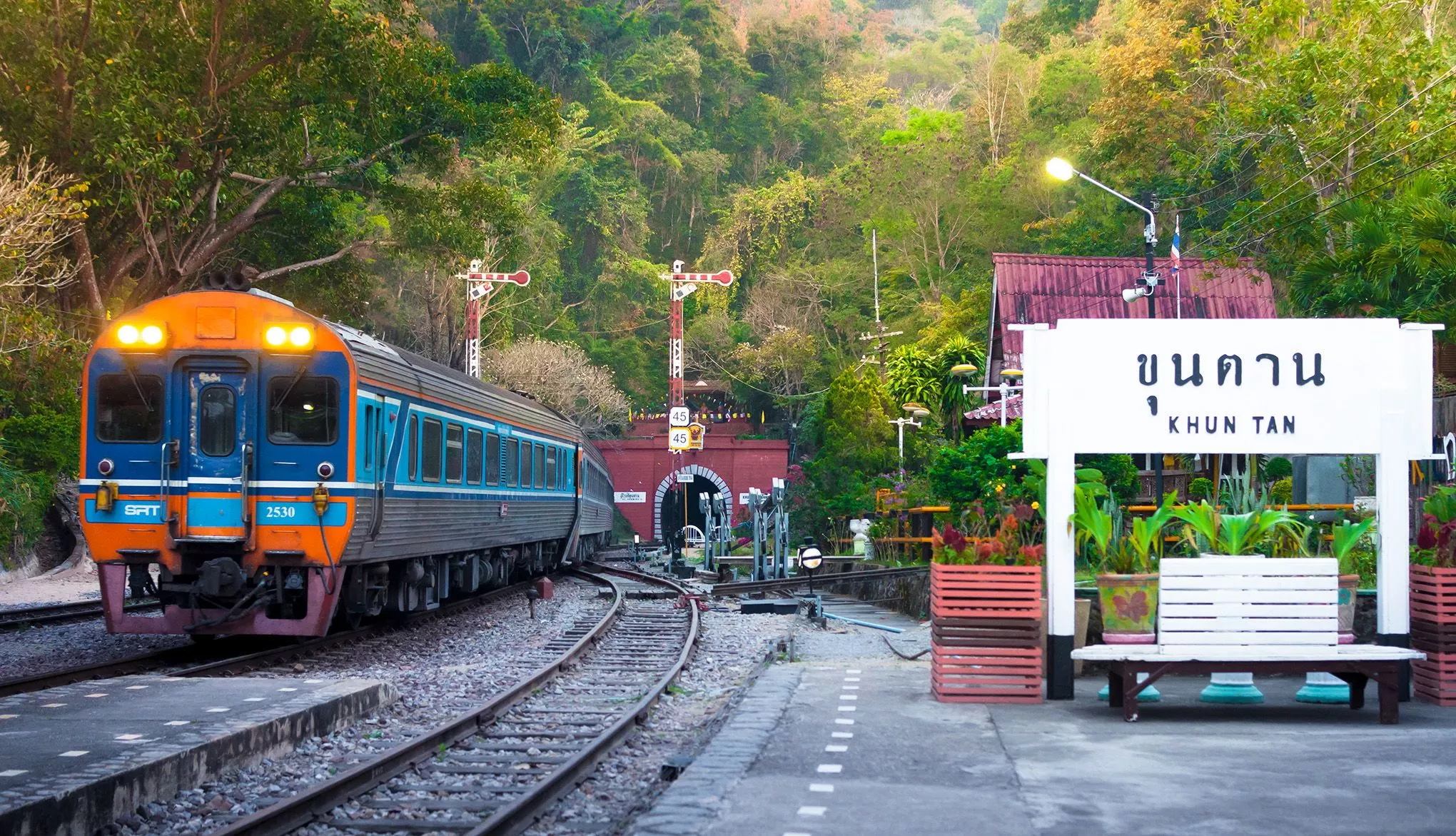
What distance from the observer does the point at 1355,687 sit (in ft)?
27.7

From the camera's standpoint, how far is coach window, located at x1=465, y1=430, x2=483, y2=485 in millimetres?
16047

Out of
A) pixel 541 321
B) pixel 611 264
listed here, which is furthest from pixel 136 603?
pixel 611 264

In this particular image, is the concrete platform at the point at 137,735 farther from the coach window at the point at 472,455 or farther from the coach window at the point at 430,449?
the coach window at the point at 472,455

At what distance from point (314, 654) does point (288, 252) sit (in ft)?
50.4

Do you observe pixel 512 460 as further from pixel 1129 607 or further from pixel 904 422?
pixel 904 422

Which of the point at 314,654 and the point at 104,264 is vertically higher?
the point at 104,264

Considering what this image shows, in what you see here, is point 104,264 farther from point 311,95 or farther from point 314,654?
point 314,654

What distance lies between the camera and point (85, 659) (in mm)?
12344

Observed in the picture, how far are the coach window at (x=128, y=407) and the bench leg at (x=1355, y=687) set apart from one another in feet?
30.1

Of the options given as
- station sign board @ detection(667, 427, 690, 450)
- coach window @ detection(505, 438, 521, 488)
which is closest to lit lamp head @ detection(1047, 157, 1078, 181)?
coach window @ detection(505, 438, 521, 488)

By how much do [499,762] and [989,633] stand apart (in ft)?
10.1

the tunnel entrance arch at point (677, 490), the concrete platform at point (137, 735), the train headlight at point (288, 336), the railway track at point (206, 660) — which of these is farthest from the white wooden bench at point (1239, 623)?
the tunnel entrance arch at point (677, 490)

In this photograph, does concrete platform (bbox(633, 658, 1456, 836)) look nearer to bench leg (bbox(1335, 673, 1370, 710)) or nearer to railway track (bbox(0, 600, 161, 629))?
bench leg (bbox(1335, 673, 1370, 710))

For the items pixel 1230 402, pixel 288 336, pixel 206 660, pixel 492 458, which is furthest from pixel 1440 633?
pixel 492 458
